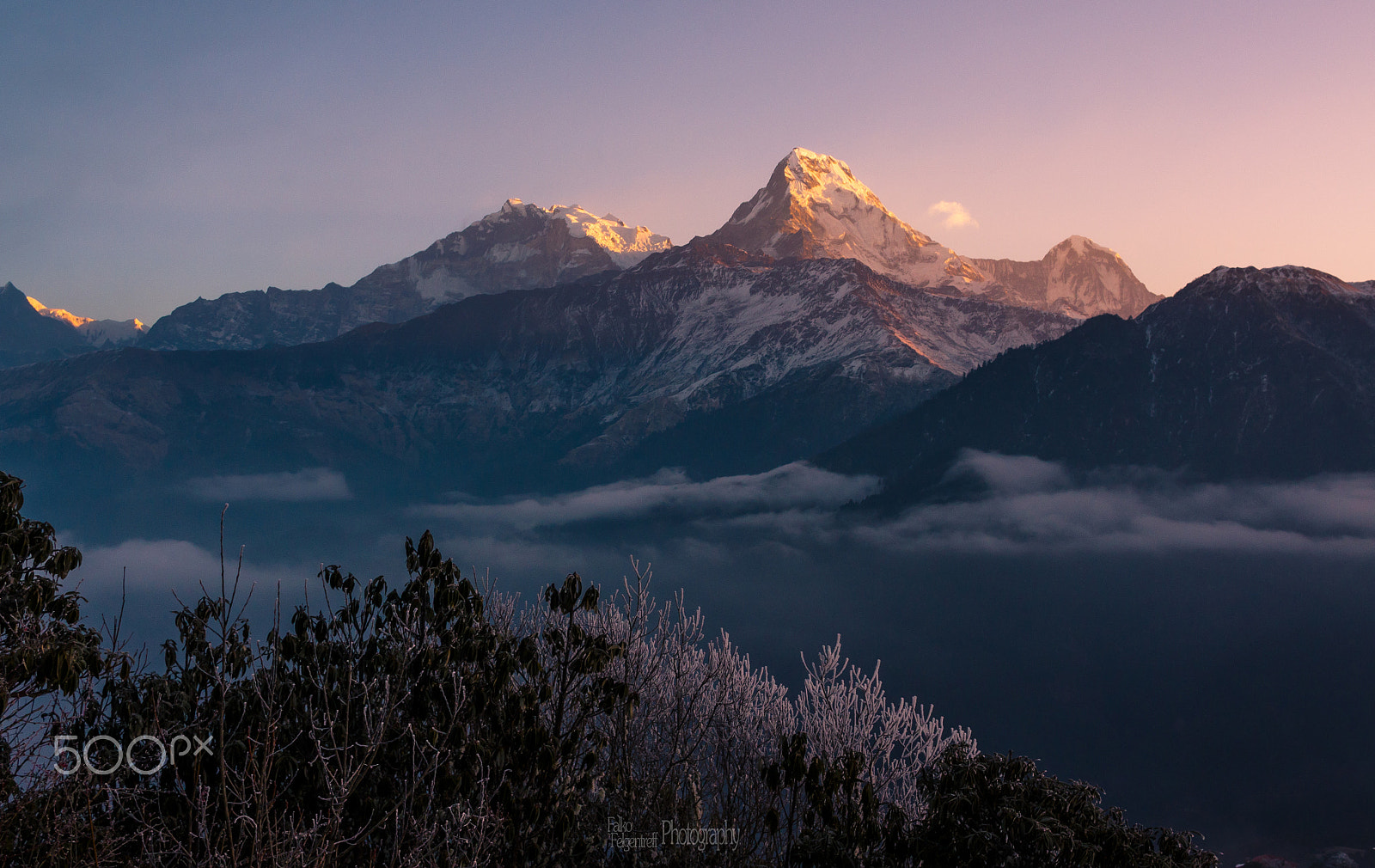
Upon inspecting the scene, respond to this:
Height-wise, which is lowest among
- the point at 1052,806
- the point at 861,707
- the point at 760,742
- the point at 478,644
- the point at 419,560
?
the point at 760,742

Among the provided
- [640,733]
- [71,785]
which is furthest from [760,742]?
[71,785]

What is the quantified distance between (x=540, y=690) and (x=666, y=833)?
633 cm

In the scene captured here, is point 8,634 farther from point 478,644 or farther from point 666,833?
point 666,833

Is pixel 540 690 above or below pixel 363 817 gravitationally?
above

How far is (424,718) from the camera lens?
84.4 ft

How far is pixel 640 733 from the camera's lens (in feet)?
114

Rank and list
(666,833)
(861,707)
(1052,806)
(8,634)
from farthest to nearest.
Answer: (861,707)
(666,833)
(1052,806)
(8,634)

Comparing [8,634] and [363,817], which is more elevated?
[8,634]

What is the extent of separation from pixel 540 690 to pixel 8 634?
40.6ft

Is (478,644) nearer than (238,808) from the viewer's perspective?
No

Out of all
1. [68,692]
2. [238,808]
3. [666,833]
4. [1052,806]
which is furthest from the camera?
[666,833]

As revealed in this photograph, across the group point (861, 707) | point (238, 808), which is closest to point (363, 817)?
point (238, 808)

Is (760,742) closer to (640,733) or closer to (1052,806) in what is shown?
(640,733)

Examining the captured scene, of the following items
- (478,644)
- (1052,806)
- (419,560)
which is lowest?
(1052,806)
